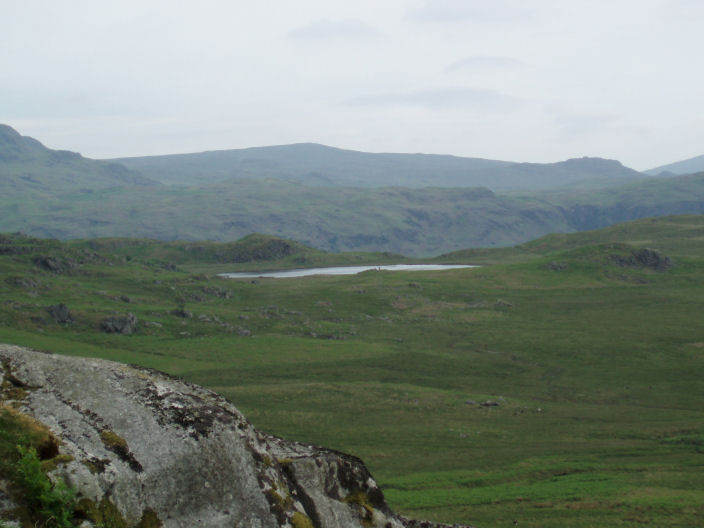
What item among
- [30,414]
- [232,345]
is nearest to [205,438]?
[30,414]

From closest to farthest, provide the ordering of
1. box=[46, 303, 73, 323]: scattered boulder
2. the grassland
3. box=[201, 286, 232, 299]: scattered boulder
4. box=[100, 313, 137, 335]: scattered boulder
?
the grassland, box=[100, 313, 137, 335]: scattered boulder, box=[46, 303, 73, 323]: scattered boulder, box=[201, 286, 232, 299]: scattered boulder

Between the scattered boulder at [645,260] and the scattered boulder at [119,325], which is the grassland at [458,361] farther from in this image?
the scattered boulder at [645,260]

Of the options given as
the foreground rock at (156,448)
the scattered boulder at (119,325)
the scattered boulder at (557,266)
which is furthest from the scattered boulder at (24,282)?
the scattered boulder at (557,266)

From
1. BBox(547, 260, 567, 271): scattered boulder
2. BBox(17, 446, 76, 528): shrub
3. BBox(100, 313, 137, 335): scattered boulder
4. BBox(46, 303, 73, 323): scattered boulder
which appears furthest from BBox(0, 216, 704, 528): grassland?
BBox(17, 446, 76, 528): shrub

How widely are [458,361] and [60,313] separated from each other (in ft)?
219

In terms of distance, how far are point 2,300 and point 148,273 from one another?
54.7 metres

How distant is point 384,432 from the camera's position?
204 ft

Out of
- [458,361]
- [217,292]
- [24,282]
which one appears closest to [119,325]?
[24,282]

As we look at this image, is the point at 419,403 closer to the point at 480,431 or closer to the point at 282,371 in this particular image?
the point at 480,431

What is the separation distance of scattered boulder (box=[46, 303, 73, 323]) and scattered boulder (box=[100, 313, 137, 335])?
6.08 m

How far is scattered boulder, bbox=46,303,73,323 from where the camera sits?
357ft

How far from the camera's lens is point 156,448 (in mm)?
14195

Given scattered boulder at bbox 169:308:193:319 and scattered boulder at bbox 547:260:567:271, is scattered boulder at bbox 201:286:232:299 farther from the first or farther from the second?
scattered boulder at bbox 547:260:567:271

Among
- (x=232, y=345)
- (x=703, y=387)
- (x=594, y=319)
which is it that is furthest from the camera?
(x=594, y=319)
